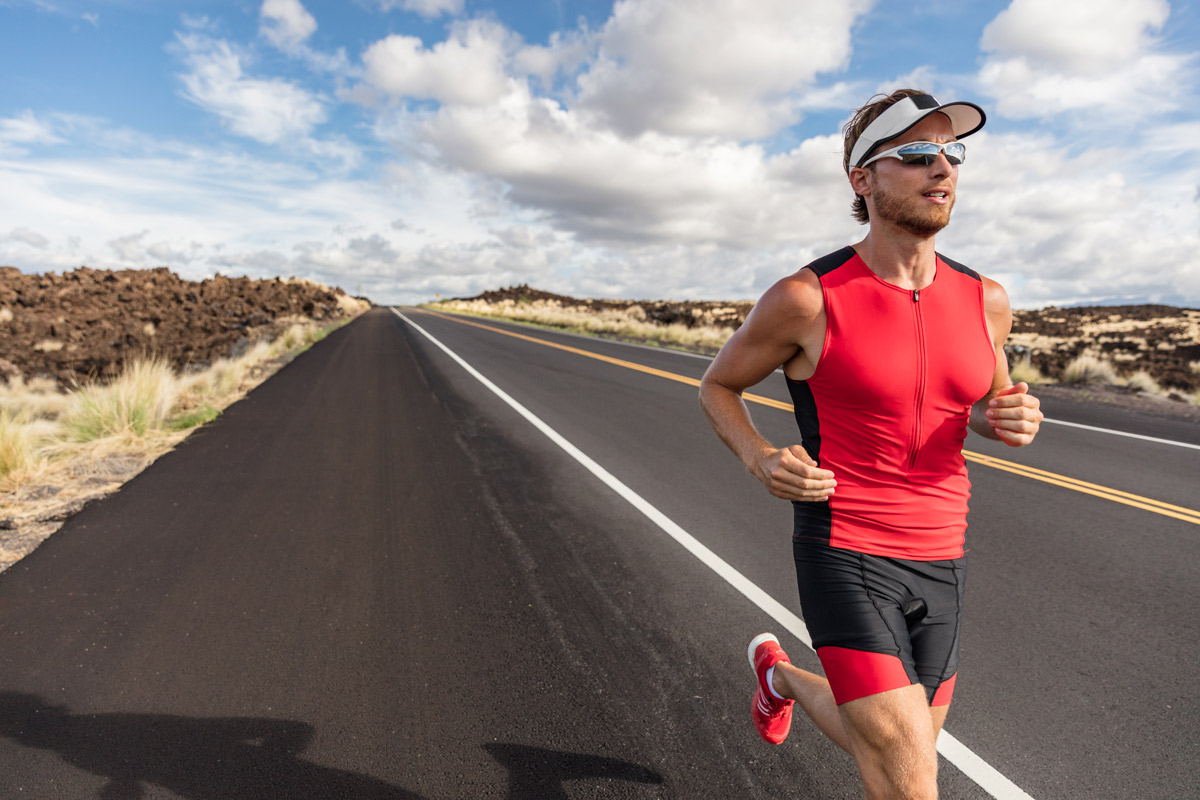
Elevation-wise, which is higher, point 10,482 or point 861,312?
point 861,312

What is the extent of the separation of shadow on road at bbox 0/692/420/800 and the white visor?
2.81 m

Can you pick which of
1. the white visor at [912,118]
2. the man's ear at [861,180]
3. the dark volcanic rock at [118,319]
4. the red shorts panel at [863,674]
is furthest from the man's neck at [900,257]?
the dark volcanic rock at [118,319]

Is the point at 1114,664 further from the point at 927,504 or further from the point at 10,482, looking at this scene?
the point at 10,482

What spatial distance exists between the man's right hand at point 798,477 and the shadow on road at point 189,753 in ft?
6.04

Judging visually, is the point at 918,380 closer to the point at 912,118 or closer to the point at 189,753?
the point at 912,118

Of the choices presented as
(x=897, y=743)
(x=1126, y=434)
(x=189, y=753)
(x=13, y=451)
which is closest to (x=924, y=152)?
(x=897, y=743)

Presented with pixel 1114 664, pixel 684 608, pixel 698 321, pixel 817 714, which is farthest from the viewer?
pixel 698 321

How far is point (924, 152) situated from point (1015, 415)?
832 mm

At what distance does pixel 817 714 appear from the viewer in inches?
86.1

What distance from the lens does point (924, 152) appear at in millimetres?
1870

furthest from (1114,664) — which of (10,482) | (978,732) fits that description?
(10,482)

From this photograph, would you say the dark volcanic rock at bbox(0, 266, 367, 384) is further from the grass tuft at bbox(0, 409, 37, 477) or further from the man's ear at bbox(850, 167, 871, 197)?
the man's ear at bbox(850, 167, 871, 197)

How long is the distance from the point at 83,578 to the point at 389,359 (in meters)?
13.4

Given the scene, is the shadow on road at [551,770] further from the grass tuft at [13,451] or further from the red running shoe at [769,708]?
the grass tuft at [13,451]
